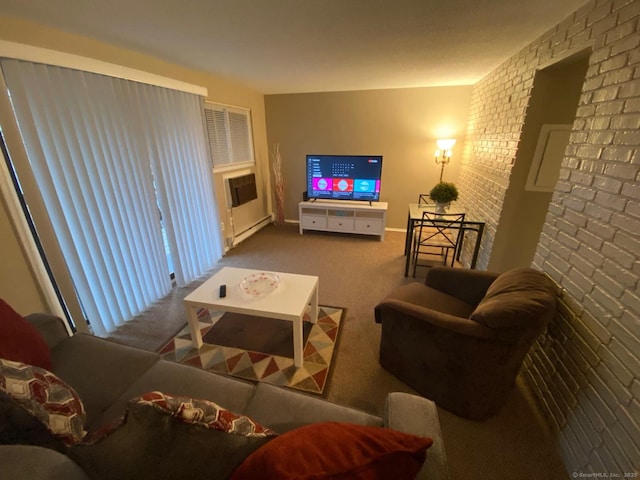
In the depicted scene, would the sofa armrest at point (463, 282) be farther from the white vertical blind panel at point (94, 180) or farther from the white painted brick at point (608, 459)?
the white vertical blind panel at point (94, 180)

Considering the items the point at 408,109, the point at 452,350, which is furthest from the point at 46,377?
the point at 408,109

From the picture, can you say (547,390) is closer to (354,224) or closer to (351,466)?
(351,466)

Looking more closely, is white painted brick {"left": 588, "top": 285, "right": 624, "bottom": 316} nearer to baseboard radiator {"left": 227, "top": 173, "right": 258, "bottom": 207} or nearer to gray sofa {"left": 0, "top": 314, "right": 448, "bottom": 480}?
gray sofa {"left": 0, "top": 314, "right": 448, "bottom": 480}

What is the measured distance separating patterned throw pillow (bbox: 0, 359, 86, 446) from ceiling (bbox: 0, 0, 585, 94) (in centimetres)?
178

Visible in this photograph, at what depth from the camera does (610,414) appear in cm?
107

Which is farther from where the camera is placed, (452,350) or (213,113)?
(213,113)

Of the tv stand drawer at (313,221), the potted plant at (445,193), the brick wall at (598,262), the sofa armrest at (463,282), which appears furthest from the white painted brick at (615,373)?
the tv stand drawer at (313,221)

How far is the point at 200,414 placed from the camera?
63 cm

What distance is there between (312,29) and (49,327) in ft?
7.82

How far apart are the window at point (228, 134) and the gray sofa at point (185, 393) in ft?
8.15

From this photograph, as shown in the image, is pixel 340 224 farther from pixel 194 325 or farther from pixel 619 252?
pixel 619 252

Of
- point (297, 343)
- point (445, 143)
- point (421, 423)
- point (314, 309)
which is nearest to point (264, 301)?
point (297, 343)

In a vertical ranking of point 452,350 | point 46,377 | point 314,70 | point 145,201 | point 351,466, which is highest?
point 314,70

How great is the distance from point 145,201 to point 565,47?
3332mm
